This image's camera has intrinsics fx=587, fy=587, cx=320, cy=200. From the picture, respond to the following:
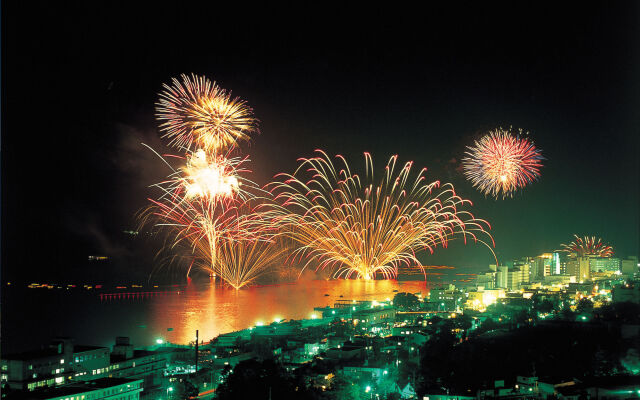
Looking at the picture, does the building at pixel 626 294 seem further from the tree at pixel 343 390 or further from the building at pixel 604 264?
the building at pixel 604 264

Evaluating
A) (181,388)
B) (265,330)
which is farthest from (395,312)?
(181,388)

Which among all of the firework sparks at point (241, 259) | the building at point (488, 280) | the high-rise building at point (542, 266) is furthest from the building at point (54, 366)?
the high-rise building at point (542, 266)

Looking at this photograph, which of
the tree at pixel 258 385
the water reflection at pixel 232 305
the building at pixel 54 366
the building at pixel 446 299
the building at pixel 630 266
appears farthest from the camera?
the building at pixel 630 266

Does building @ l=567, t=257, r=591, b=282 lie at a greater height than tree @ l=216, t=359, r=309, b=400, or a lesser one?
greater

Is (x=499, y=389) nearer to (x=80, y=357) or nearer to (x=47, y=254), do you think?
(x=80, y=357)

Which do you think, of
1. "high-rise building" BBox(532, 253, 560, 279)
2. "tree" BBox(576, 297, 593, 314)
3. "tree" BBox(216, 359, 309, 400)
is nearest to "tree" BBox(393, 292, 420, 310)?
"tree" BBox(576, 297, 593, 314)

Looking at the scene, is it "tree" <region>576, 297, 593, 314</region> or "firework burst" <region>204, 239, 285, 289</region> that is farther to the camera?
"firework burst" <region>204, 239, 285, 289</region>

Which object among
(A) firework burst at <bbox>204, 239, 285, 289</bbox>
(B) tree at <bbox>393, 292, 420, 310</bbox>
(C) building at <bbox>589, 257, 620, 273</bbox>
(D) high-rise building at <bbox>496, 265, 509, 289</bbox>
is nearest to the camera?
(B) tree at <bbox>393, 292, 420, 310</bbox>

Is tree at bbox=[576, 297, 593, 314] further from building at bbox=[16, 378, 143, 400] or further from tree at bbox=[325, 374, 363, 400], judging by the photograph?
building at bbox=[16, 378, 143, 400]

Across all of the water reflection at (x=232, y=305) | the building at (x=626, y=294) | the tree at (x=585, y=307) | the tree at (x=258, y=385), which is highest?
the building at (x=626, y=294)

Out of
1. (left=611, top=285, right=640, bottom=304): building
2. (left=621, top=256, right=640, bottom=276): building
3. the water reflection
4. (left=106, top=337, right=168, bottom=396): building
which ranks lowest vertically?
the water reflection
